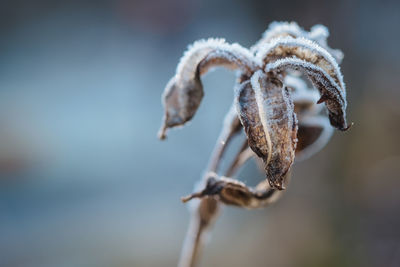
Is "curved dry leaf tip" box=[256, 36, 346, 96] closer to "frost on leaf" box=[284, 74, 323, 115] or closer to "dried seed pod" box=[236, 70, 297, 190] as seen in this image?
"dried seed pod" box=[236, 70, 297, 190]

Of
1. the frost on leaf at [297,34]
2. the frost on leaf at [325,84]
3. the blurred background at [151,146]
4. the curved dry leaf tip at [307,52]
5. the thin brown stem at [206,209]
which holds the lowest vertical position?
the thin brown stem at [206,209]

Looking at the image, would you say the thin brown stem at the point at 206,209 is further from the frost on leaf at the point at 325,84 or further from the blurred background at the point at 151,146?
the blurred background at the point at 151,146

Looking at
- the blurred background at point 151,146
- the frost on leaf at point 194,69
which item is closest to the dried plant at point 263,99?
the frost on leaf at point 194,69

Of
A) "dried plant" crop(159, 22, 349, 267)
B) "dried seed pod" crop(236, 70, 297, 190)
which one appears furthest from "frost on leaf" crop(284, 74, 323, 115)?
"dried seed pod" crop(236, 70, 297, 190)

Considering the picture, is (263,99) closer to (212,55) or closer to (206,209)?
(212,55)

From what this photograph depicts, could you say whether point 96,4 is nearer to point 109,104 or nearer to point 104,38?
point 104,38

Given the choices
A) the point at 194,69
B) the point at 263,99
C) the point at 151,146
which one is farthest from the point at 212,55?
the point at 151,146
